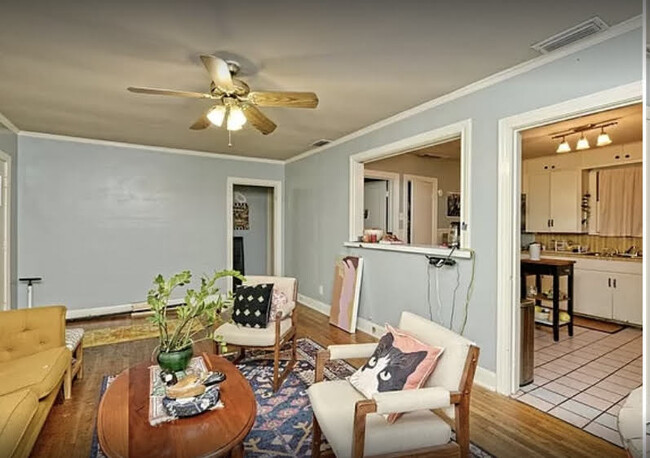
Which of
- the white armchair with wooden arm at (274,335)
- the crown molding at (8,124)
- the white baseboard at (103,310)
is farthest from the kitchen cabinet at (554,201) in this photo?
the crown molding at (8,124)

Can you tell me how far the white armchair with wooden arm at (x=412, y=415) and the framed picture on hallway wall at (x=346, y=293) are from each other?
253cm

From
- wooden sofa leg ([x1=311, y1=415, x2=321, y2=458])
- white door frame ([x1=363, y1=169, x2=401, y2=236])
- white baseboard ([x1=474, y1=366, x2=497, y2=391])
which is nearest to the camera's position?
wooden sofa leg ([x1=311, y1=415, x2=321, y2=458])

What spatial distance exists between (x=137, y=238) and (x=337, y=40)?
4.39m

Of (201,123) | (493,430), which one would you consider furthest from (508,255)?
(201,123)

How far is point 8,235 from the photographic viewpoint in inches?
164

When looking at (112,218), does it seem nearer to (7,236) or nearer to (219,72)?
(7,236)

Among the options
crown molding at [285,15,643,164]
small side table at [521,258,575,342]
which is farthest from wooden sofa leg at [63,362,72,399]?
small side table at [521,258,575,342]

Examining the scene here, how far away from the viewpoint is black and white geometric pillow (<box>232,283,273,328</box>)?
3199 millimetres

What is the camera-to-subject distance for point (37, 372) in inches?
83.1

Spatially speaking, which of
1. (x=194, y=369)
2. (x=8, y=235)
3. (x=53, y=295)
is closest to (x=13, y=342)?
(x=194, y=369)

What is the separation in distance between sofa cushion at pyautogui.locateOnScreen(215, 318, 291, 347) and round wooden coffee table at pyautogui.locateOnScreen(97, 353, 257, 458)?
981 millimetres

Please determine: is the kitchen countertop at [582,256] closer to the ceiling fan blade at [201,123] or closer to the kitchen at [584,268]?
the kitchen at [584,268]

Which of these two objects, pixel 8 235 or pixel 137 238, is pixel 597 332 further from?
pixel 8 235

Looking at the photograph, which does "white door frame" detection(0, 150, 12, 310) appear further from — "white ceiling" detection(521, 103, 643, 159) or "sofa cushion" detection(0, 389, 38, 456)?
"white ceiling" detection(521, 103, 643, 159)
